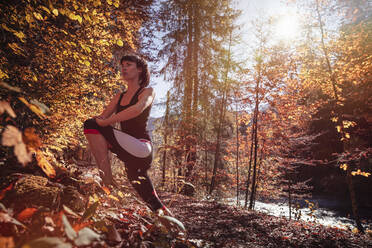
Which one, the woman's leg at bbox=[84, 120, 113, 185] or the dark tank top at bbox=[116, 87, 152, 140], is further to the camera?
the dark tank top at bbox=[116, 87, 152, 140]

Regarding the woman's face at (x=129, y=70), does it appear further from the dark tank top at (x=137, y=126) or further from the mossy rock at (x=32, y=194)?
the mossy rock at (x=32, y=194)

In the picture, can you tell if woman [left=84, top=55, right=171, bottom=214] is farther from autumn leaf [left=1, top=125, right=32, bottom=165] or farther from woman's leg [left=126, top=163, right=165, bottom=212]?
autumn leaf [left=1, top=125, right=32, bottom=165]

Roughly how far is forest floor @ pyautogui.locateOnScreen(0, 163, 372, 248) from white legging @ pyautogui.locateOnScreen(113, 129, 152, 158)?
42 centimetres

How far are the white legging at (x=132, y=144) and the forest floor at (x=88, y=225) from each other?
1.39ft

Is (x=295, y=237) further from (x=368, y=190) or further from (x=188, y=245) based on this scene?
(x=368, y=190)

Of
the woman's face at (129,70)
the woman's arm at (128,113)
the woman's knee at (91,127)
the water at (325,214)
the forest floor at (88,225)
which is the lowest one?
the water at (325,214)

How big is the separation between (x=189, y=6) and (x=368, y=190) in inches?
733

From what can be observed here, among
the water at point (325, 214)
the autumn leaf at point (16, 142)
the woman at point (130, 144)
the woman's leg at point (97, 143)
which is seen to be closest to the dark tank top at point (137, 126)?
the woman at point (130, 144)

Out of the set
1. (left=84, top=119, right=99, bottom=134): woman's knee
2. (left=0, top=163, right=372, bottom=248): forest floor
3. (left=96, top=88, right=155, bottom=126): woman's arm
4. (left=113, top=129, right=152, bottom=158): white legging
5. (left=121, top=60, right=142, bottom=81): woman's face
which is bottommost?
(left=0, top=163, right=372, bottom=248): forest floor

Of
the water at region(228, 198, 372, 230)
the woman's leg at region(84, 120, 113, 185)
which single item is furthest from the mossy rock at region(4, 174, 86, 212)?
the water at region(228, 198, 372, 230)

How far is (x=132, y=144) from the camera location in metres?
1.90

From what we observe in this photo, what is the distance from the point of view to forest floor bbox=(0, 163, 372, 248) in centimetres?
83

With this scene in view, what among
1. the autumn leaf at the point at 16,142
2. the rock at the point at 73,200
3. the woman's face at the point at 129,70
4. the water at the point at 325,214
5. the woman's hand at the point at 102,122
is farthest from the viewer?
the water at the point at 325,214

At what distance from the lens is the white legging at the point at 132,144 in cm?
187
